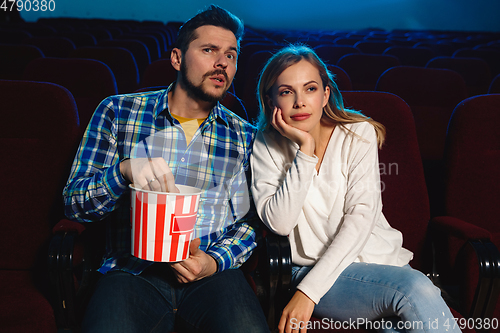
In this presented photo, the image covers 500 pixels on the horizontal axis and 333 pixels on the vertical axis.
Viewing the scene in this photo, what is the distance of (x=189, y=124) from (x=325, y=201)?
1.44 feet

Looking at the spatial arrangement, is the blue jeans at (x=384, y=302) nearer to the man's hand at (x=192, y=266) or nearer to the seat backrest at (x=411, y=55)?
the man's hand at (x=192, y=266)

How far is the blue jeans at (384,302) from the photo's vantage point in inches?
31.6

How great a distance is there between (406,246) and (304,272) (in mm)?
367

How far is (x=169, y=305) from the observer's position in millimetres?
916

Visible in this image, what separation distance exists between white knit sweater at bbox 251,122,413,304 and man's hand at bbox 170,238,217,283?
20 cm

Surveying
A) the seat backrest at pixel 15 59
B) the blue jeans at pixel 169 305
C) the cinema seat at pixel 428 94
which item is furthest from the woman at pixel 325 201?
the seat backrest at pixel 15 59

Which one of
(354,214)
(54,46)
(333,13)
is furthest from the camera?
(333,13)

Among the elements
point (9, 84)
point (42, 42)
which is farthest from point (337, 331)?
point (42, 42)

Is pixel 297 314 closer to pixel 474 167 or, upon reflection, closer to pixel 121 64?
pixel 474 167

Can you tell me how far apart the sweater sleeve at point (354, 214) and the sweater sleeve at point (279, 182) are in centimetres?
11

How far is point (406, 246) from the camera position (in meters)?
1.16

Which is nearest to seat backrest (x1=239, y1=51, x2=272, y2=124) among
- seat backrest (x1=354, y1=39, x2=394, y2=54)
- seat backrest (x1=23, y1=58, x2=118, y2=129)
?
seat backrest (x1=23, y1=58, x2=118, y2=129)

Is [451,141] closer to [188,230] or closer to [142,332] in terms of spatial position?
[188,230]

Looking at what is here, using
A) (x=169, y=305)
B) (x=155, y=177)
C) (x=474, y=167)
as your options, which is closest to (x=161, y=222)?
(x=155, y=177)
